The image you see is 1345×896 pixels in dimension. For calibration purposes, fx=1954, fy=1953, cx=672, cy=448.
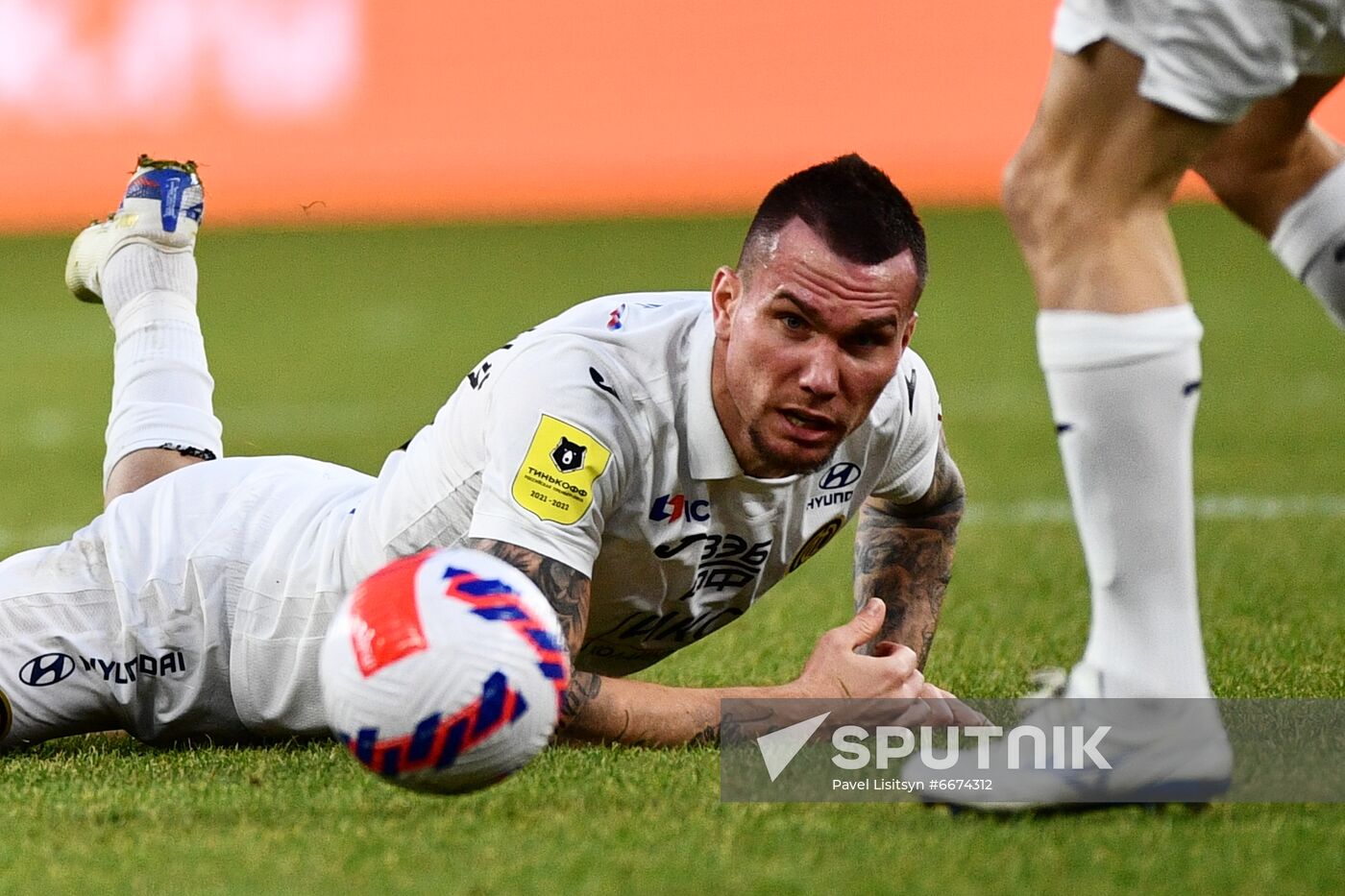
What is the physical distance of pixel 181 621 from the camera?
4039mm

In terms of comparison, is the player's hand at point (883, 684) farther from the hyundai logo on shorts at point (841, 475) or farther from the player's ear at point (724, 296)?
the player's ear at point (724, 296)

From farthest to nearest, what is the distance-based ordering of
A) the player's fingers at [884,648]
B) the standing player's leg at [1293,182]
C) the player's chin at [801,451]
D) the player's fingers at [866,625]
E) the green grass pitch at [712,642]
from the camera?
the player's fingers at [884,648], the player's fingers at [866,625], the player's chin at [801,451], the standing player's leg at [1293,182], the green grass pitch at [712,642]

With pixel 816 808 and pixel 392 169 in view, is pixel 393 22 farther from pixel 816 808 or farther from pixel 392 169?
pixel 816 808

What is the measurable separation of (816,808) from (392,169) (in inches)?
593

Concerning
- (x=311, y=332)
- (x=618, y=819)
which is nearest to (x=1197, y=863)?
(x=618, y=819)

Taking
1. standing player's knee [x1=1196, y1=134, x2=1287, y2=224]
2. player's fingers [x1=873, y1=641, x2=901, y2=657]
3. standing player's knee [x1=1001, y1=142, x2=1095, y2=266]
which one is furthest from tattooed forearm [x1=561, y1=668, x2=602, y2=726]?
standing player's knee [x1=1196, y1=134, x2=1287, y2=224]

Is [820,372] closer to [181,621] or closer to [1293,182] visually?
[1293,182]

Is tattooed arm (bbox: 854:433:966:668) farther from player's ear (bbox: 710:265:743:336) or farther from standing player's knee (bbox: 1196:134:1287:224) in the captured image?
standing player's knee (bbox: 1196:134:1287:224)

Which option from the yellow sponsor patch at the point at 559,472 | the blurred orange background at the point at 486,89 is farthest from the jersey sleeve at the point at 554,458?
the blurred orange background at the point at 486,89

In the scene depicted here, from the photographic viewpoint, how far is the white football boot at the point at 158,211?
506cm

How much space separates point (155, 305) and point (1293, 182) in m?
2.97

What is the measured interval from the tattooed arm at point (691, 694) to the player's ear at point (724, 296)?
2.11ft

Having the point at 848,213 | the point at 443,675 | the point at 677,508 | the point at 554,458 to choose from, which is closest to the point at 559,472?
the point at 554,458

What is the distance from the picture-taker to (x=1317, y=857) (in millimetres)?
2693
